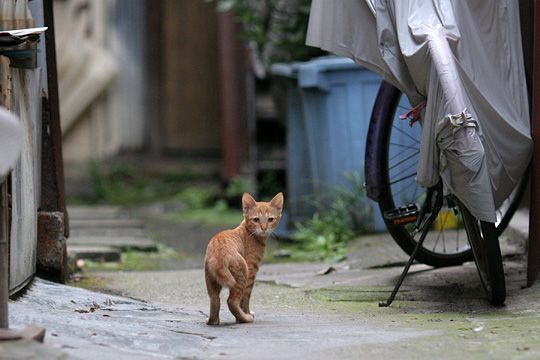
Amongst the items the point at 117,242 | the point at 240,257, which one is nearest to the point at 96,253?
Result: the point at 117,242

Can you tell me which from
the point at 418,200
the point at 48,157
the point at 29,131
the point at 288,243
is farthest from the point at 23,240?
the point at 288,243

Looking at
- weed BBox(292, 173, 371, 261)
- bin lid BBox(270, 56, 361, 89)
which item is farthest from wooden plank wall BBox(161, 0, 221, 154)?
weed BBox(292, 173, 371, 261)

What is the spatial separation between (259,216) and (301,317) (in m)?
0.51

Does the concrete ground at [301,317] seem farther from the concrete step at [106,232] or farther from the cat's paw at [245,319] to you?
the concrete step at [106,232]

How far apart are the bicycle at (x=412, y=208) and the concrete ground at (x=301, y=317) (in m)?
0.13

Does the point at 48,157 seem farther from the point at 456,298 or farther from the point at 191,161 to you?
the point at 191,161

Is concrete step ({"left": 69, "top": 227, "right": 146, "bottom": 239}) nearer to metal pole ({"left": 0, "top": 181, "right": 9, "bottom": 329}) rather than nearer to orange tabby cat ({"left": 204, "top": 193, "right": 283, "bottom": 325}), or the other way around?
orange tabby cat ({"left": 204, "top": 193, "right": 283, "bottom": 325})

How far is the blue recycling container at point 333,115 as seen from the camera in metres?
7.38

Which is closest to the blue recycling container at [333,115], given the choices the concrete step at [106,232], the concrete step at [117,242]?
the concrete step at [117,242]

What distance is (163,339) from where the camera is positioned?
3818 mm

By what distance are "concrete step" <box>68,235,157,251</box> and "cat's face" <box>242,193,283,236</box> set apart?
275 centimetres

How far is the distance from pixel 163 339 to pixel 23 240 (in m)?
1.07

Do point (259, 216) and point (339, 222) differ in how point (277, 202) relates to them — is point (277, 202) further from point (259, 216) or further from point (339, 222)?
point (339, 222)

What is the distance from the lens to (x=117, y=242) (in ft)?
24.8
